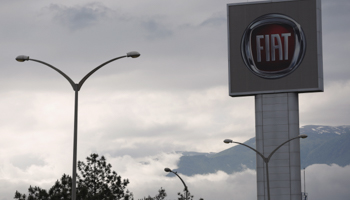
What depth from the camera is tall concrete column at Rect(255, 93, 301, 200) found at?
234 feet

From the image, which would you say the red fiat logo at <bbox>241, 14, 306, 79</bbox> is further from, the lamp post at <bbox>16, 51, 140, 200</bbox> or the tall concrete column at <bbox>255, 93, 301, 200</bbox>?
the lamp post at <bbox>16, 51, 140, 200</bbox>

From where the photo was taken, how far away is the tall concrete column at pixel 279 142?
71.4 meters

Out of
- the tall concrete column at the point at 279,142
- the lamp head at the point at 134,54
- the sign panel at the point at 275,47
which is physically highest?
the sign panel at the point at 275,47

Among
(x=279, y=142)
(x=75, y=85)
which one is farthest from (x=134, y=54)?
(x=279, y=142)

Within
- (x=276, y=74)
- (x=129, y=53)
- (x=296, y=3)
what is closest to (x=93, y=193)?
(x=276, y=74)

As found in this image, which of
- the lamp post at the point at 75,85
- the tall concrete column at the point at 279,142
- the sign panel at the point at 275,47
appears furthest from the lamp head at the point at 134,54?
the sign panel at the point at 275,47

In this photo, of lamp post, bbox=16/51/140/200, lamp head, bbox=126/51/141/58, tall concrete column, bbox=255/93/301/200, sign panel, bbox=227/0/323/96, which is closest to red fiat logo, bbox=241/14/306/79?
sign panel, bbox=227/0/323/96

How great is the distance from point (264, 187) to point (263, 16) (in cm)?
2080

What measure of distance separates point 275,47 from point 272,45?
0.44 m

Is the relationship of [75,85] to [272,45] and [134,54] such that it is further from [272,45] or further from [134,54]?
[272,45]

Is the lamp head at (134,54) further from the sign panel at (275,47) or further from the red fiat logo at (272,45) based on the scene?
the red fiat logo at (272,45)

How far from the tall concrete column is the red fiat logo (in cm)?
337

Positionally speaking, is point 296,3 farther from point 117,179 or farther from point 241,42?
point 117,179

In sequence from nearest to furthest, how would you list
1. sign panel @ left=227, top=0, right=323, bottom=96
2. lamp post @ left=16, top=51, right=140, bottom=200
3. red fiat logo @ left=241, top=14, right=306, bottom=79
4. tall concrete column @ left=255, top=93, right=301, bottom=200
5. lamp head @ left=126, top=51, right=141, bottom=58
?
lamp post @ left=16, top=51, right=140, bottom=200
lamp head @ left=126, top=51, right=141, bottom=58
tall concrete column @ left=255, top=93, right=301, bottom=200
sign panel @ left=227, top=0, right=323, bottom=96
red fiat logo @ left=241, top=14, right=306, bottom=79
